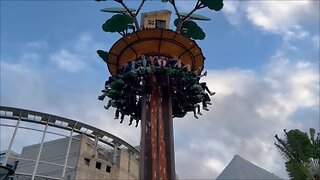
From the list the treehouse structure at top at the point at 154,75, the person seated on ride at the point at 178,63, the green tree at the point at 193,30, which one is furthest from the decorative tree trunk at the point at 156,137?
the green tree at the point at 193,30

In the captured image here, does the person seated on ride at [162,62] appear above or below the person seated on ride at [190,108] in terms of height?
above

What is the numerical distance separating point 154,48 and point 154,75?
1.57m

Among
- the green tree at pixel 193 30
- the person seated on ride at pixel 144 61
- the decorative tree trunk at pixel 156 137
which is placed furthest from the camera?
the green tree at pixel 193 30

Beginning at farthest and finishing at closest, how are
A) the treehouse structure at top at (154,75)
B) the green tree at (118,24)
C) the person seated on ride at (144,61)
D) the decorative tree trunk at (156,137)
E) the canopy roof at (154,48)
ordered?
the green tree at (118,24) → the canopy roof at (154,48) → the person seated on ride at (144,61) → the treehouse structure at top at (154,75) → the decorative tree trunk at (156,137)

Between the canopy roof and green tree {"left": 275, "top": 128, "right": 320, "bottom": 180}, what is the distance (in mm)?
4762

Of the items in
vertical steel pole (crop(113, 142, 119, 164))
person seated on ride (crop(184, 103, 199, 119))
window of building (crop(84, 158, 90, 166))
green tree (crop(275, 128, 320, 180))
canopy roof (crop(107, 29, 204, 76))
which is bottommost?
green tree (crop(275, 128, 320, 180))

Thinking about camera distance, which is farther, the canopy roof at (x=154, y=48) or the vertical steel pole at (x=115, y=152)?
the vertical steel pole at (x=115, y=152)

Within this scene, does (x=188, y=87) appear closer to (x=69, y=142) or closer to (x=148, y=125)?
(x=148, y=125)

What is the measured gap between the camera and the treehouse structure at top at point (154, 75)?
13.2m

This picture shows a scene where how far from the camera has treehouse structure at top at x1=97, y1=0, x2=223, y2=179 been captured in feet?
43.3

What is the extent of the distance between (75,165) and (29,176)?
4.37 meters

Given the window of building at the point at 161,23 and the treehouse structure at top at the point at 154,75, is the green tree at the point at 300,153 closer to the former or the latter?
the treehouse structure at top at the point at 154,75

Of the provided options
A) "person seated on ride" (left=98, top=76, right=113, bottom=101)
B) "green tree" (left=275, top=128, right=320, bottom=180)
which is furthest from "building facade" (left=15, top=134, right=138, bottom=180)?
"green tree" (left=275, top=128, right=320, bottom=180)

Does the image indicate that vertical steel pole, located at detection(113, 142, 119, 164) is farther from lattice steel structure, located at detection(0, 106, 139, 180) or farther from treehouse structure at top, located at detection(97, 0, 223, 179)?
treehouse structure at top, located at detection(97, 0, 223, 179)
